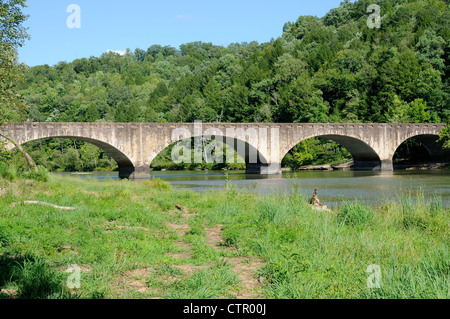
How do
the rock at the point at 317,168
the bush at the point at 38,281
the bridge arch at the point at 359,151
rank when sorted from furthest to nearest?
the rock at the point at 317,168
the bridge arch at the point at 359,151
the bush at the point at 38,281

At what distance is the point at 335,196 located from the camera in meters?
23.8

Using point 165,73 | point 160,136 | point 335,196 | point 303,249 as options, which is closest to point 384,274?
point 303,249

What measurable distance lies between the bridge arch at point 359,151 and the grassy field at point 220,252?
37.9 m

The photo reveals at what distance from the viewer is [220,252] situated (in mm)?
8445

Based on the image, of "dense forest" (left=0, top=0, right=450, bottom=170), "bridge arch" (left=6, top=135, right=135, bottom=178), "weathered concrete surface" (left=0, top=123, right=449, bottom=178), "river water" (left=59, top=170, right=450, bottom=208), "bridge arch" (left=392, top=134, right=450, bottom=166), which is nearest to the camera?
"river water" (left=59, top=170, right=450, bottom=208)

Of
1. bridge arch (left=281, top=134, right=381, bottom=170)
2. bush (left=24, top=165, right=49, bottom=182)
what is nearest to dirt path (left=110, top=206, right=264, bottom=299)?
bush (left=24, top=165, right=49, bottom=182)

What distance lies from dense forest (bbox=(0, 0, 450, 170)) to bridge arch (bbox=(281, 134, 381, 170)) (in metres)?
4.97

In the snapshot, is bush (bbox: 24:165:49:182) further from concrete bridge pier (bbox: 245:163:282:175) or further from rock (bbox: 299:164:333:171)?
rock (bbox: 299:164:333:171)

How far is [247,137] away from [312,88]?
27.9 metres

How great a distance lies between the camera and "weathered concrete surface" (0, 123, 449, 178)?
41000 millimetres

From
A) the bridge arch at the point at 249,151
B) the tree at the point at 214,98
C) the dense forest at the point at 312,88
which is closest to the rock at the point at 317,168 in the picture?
the dense forest at the point at 312,88

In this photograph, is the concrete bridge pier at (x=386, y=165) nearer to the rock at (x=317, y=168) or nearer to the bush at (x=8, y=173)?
the rock at (x=317, y=168)

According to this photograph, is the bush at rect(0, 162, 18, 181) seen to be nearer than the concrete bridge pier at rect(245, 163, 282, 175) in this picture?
Yes

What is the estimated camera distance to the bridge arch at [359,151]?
52.2 m
